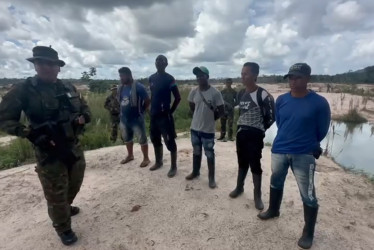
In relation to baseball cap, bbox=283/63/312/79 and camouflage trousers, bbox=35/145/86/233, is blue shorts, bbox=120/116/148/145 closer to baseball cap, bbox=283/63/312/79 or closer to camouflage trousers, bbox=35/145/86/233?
camouflage trousers, bbox=35/145/86/233

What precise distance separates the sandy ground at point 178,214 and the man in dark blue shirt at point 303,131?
22.2 inches

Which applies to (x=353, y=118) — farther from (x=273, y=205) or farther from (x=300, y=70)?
(x=300, y=70)

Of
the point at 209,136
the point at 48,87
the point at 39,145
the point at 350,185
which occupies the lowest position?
the point at 350,185

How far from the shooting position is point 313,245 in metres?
3.13

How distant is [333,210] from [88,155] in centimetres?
497

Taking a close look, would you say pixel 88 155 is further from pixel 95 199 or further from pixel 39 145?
pixel 39 145

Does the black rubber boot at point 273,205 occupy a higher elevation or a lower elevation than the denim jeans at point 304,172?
lower

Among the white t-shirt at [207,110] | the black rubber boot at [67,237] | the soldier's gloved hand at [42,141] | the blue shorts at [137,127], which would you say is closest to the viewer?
the soldier's gloved hand at [42,141]

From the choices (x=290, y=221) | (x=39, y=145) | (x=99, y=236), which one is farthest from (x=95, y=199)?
(x=290, y=221)

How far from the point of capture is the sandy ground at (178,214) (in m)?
3.25

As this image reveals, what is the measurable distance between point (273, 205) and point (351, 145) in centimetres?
840

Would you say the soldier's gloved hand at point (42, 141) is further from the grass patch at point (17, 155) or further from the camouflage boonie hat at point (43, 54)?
the grass patch at point (17, 155)

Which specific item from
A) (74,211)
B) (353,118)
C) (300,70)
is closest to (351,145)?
(353,118)

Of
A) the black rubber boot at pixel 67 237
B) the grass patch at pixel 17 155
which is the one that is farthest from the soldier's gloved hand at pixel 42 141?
the grass patch at pixel 17 155
